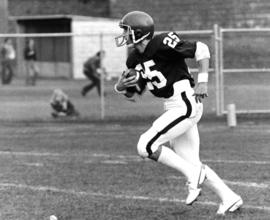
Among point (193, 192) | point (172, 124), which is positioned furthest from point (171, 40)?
point (193, 192)

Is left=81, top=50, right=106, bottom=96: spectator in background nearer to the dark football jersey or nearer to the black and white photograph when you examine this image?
the black and white photograph

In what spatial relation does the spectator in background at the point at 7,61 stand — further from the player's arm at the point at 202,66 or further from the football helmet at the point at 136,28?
the player's arm at the point at 202,66

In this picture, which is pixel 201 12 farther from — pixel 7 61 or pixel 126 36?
pixel 126 36

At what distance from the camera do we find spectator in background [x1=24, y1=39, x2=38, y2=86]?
20.9 m

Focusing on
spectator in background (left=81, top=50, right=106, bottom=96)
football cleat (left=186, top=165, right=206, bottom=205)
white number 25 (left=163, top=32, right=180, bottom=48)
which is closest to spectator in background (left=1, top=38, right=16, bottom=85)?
spectator in background (left=81, top=50, right=106, bottom=96)

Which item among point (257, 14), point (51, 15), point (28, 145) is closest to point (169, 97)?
point (28, 145)

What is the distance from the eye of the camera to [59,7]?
36781 millimetres

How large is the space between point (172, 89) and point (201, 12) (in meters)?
24.5

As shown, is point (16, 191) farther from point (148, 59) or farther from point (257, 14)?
point (257, 14)

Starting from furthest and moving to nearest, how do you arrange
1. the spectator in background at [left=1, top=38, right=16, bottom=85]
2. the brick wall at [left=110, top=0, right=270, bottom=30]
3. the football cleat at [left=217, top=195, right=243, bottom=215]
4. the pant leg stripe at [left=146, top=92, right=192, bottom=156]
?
the brick wall at [left=110, top=0, right=270, bottom=30] → the spectator in background at [left=1, top=38, right=16, bottom=85] → the football cleat at [left=217, top=195, right=243, bottom=215] → the pant leg stripe at [left=146, top=92, right=192, bottom=156]

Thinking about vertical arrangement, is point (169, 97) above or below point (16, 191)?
above

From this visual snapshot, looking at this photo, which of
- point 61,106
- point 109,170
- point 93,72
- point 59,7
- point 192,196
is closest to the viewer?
point 192,196

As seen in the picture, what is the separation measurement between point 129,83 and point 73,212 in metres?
1.35

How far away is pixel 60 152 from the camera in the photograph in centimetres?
1150
